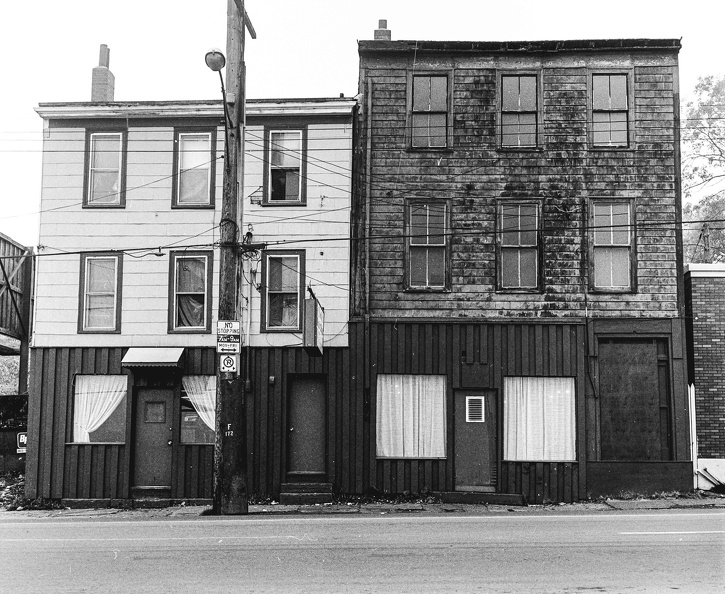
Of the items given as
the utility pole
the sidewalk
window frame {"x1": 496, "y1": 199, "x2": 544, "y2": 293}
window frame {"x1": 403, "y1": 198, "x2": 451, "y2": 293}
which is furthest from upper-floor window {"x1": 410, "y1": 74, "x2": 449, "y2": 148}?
the sidewalk

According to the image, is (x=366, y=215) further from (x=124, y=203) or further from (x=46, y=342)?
(x=46, y=342)

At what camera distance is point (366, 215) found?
1955 centimetres

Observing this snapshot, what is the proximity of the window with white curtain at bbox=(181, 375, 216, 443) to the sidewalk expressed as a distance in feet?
5.41

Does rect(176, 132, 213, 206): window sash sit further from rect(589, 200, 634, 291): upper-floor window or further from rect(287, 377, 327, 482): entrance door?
rect(589, 200, 634, 291): upper-floor window

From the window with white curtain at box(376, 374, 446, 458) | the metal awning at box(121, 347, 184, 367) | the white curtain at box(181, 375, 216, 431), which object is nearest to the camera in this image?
the metal awning at box(121, 347, 184, 367)

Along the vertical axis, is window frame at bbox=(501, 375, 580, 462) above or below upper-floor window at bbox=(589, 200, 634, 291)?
below

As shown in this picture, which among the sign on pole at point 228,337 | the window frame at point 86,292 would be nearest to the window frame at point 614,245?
the sign on pole at point 228,337

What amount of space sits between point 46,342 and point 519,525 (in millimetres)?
12012

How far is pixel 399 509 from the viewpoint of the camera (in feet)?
56.7

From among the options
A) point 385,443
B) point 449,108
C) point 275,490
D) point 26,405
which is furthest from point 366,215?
point 26,405

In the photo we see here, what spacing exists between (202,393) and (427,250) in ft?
19.9

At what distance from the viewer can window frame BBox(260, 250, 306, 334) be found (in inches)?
763

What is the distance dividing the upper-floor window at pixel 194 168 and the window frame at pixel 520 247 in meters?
6.62

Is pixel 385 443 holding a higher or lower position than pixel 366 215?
lower
